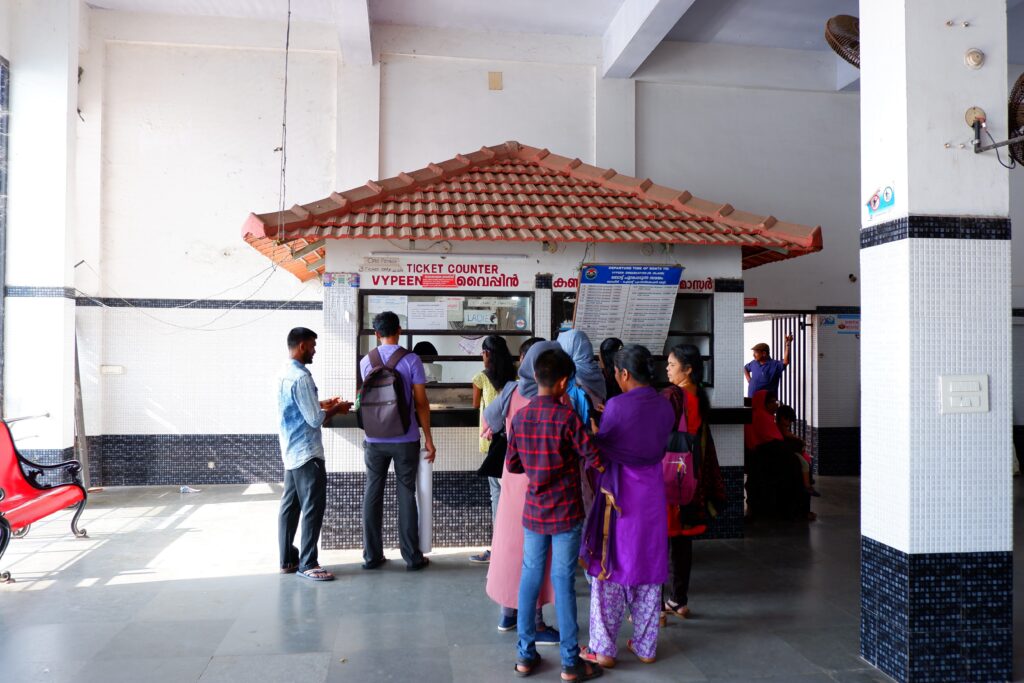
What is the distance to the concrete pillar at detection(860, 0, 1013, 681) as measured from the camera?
138 inches

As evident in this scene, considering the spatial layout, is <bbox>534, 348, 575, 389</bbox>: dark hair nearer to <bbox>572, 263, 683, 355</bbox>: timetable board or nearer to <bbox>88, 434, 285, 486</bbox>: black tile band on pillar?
<bbox>572, 263, 683, 355</bbox>: timetable board

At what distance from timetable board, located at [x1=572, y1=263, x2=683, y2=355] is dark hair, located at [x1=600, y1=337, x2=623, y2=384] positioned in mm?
967

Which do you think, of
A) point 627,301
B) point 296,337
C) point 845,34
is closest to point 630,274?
point 627,301

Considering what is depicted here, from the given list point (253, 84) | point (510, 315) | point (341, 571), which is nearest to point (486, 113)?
point (253, 84)

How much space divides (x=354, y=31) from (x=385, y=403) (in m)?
5.01

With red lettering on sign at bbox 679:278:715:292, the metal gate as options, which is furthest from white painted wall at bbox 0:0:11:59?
the metal gate

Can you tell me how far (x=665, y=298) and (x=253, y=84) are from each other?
600cm

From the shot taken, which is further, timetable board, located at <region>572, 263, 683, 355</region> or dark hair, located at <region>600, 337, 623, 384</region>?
timetable board, located at <region>572, 263, 683, 355</region>

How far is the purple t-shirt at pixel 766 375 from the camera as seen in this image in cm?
809

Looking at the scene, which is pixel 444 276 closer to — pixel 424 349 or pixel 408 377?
pixel 424 349

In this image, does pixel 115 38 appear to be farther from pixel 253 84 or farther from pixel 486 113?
pixel 486 113

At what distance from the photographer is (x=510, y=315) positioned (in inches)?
247

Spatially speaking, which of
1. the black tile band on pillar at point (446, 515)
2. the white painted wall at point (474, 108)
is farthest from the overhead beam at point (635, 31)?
the black tile band on pillar at point (446, 515)

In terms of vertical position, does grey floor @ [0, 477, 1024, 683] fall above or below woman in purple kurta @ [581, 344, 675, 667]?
below
